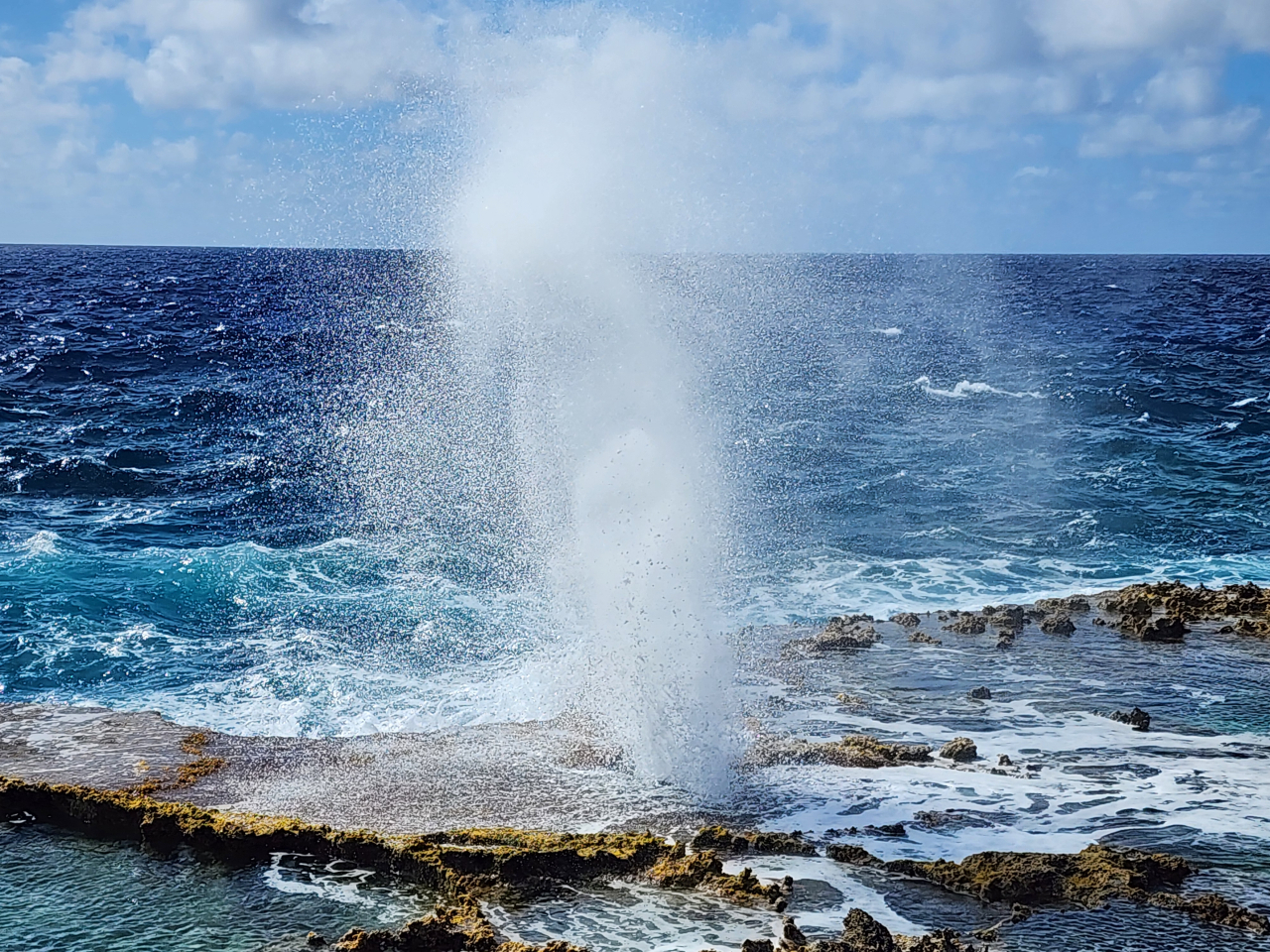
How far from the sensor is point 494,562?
23.0 m

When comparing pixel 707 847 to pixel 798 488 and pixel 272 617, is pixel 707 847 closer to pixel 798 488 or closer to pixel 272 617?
pixel 272 617

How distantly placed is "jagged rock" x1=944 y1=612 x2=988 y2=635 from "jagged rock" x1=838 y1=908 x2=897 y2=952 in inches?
389

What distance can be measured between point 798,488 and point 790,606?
8686 millimetres

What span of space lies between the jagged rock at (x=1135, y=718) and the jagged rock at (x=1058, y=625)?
3.79 meters

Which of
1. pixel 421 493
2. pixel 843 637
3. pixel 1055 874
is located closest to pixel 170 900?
pixel 1055 874

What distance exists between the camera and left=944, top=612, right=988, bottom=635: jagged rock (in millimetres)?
18406

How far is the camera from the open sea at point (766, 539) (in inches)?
502

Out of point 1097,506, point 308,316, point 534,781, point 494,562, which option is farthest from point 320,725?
point 308,316

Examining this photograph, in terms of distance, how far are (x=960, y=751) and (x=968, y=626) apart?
5.83 metres

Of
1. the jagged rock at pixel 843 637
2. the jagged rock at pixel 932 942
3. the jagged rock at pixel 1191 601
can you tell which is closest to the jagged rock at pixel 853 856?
the jagged rock at pixel 932 942

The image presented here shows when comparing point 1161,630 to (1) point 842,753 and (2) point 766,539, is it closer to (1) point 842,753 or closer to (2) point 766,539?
(1) point 842,753

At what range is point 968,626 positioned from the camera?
1845 centimetres

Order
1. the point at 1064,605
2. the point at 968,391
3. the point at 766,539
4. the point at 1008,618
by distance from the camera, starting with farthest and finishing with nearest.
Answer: the point at 968,391, the point at 766,539, the point at 1064,605, the point at 1008,618

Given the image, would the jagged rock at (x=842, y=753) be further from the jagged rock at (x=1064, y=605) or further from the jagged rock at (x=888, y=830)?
the jagged rock at (x=1064, y=605)
